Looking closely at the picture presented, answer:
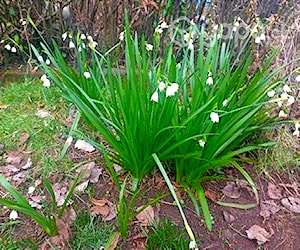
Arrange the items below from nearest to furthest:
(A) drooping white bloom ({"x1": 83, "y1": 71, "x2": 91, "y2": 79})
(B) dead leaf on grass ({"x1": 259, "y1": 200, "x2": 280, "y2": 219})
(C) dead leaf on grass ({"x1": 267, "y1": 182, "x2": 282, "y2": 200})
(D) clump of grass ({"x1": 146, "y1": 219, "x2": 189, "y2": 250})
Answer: (D) clump of grass ({"x1": 146, "y1": 219, "x2": 189, "y2": 250}) < (B) dead leaf on grass ({"x1": 259, "y1": 200, "x2": 280, "y2": 219}) < (C) dead leaf on grass ({"x1": 267, "y1": 182, "x2": 282, "y2": 200}) < (A) drooping white bloom ({"x1": 83, "y1": 71, "x2": 91, "y2": 79})

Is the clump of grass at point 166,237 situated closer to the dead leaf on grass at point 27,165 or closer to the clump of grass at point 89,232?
the clump of grass at point 89,232

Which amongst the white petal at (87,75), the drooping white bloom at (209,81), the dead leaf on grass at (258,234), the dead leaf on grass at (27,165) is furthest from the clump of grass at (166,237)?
the white petal at (87,75)

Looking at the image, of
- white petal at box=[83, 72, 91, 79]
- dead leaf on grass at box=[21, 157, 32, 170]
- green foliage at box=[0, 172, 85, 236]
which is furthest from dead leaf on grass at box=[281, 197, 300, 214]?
dead leaf on grass at box=[21, 157, 32, 170]

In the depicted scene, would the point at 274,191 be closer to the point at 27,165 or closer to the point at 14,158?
the point at 27,165

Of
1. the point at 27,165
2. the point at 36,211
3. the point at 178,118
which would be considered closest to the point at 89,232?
the point at 36,211

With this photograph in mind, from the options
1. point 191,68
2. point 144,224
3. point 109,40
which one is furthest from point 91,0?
point 144,224

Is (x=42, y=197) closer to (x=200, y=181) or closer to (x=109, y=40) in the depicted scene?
(x=200, y=181)

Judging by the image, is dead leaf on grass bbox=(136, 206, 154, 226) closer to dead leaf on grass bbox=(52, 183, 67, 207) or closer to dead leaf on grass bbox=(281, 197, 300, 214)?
dead leaf on grass bbox=(52, 183, 67, 207)
